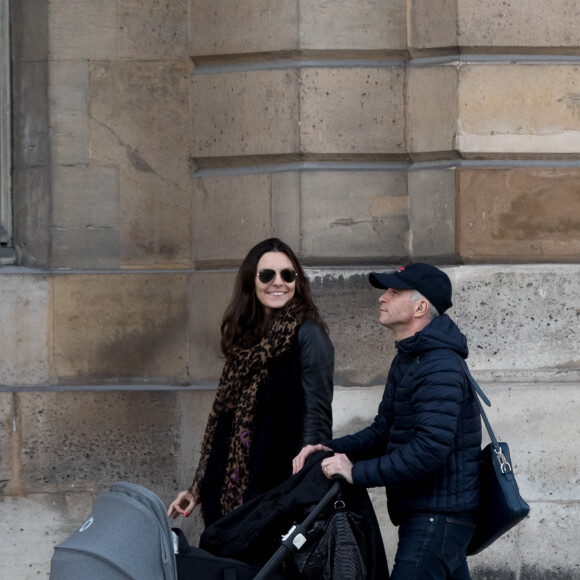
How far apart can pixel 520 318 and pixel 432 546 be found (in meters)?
2.27

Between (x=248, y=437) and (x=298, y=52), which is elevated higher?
(x=298, y=52)

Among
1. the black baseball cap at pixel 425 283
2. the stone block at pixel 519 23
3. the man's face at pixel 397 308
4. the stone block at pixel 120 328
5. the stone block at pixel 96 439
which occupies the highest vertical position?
the stone block at pixel 519 23

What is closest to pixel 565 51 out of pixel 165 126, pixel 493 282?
pixel 493 282

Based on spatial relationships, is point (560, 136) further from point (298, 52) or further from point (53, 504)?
point (53, 504)

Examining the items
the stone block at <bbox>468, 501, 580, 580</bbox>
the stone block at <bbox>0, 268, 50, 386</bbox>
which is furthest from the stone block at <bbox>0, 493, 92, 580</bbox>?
the stone block at <bbox>468, 501, 580, 580</bbox>

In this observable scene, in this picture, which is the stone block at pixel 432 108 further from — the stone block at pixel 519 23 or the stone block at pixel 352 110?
the stone block at pixel 519 23

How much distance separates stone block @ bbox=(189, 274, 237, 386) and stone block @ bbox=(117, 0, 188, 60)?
1269 mm

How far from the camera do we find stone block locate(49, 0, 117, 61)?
→ 6.03 metres

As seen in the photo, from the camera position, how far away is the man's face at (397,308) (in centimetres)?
366

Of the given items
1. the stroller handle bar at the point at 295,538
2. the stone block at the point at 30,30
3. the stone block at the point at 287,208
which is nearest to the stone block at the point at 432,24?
the stone block at the point at 287,208

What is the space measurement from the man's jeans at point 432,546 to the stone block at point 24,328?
301 cm

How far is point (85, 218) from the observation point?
239 inches

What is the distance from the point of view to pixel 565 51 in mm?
5625

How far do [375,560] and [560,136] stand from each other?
9.61 ft
